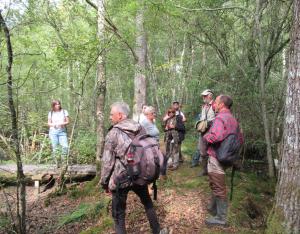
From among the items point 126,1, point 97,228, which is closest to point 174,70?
point 126,1

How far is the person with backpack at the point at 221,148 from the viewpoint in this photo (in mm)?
5262

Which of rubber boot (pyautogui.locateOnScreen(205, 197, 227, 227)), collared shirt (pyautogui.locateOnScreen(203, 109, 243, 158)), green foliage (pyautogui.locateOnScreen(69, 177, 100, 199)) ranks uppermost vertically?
collared shirt (pyautogui.locateOnScreen(203, 109, 243, 158))

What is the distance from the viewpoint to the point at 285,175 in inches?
183

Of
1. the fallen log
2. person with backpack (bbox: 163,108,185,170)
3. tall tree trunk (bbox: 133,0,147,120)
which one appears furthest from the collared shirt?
tall tree trunk (bbox: 133,0,147,120)

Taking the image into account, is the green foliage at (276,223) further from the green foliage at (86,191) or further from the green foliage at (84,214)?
the green foliage at (86,191)

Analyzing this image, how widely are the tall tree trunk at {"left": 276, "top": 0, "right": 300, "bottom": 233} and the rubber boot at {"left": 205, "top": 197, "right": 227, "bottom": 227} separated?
3.41 feet

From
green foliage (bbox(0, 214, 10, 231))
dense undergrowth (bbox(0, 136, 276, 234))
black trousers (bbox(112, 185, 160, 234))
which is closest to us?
black trousers (bbox(112, 185, 160, 234))

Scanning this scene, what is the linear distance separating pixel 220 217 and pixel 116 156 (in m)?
2.17

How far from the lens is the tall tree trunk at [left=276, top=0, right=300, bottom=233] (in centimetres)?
452

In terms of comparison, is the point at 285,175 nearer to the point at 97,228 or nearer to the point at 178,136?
the point at 97,228

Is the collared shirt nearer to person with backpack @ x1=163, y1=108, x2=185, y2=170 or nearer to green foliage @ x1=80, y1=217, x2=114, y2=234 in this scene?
green foliage @ x1=80, y1=217, x2=114, y2=234

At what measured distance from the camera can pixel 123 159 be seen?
179 inches

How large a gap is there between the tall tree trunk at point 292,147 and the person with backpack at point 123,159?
5.57 ft

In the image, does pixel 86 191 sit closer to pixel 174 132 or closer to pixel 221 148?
pixel 174 132
